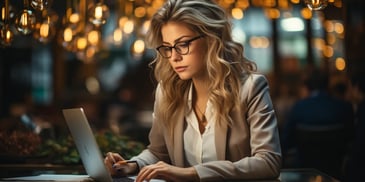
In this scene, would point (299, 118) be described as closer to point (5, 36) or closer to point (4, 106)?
point (5, 36)

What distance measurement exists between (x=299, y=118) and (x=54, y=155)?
11.1ft

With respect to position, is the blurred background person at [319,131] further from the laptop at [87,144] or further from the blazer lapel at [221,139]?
the laptop at [87,144]

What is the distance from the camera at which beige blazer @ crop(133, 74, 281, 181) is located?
297cm

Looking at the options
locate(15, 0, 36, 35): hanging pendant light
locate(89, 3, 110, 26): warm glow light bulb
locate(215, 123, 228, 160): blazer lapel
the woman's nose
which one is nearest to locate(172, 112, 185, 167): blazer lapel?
locate(215, 123, 228, 160): blazer lapel

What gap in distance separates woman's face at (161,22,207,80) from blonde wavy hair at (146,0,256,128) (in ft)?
0.09

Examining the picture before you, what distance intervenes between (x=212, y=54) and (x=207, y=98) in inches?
9.2

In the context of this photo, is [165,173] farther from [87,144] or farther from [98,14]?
[98,14]

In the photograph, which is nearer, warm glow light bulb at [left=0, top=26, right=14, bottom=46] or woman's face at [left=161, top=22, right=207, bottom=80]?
woman's face at [left=161, top=22, right=207, bottom=80]

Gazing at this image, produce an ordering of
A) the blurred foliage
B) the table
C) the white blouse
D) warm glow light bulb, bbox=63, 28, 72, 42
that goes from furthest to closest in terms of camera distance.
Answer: warm glow light bulb, bbox=63, 28, 72, 42 → the blurred foliage → the white blouse → the table

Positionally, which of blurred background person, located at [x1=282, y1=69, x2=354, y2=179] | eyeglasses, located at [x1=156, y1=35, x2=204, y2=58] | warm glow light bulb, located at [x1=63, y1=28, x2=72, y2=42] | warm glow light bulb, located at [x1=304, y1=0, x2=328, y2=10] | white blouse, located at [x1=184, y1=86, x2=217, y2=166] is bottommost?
blurred background person, located at [x1=282, y1=69, x2=354, y2=179]

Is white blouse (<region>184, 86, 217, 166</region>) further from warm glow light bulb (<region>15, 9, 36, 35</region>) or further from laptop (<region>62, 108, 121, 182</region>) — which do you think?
warm glow light bulb (<region>15, 9, 36, 35</region>)

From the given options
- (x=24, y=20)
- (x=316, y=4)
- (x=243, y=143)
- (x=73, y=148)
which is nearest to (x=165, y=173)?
(x=243, y=143)

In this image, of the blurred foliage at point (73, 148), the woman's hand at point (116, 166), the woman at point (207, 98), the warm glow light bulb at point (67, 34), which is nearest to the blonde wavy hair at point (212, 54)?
the woman at point (207, 98)

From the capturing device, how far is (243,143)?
3219 millimetres
